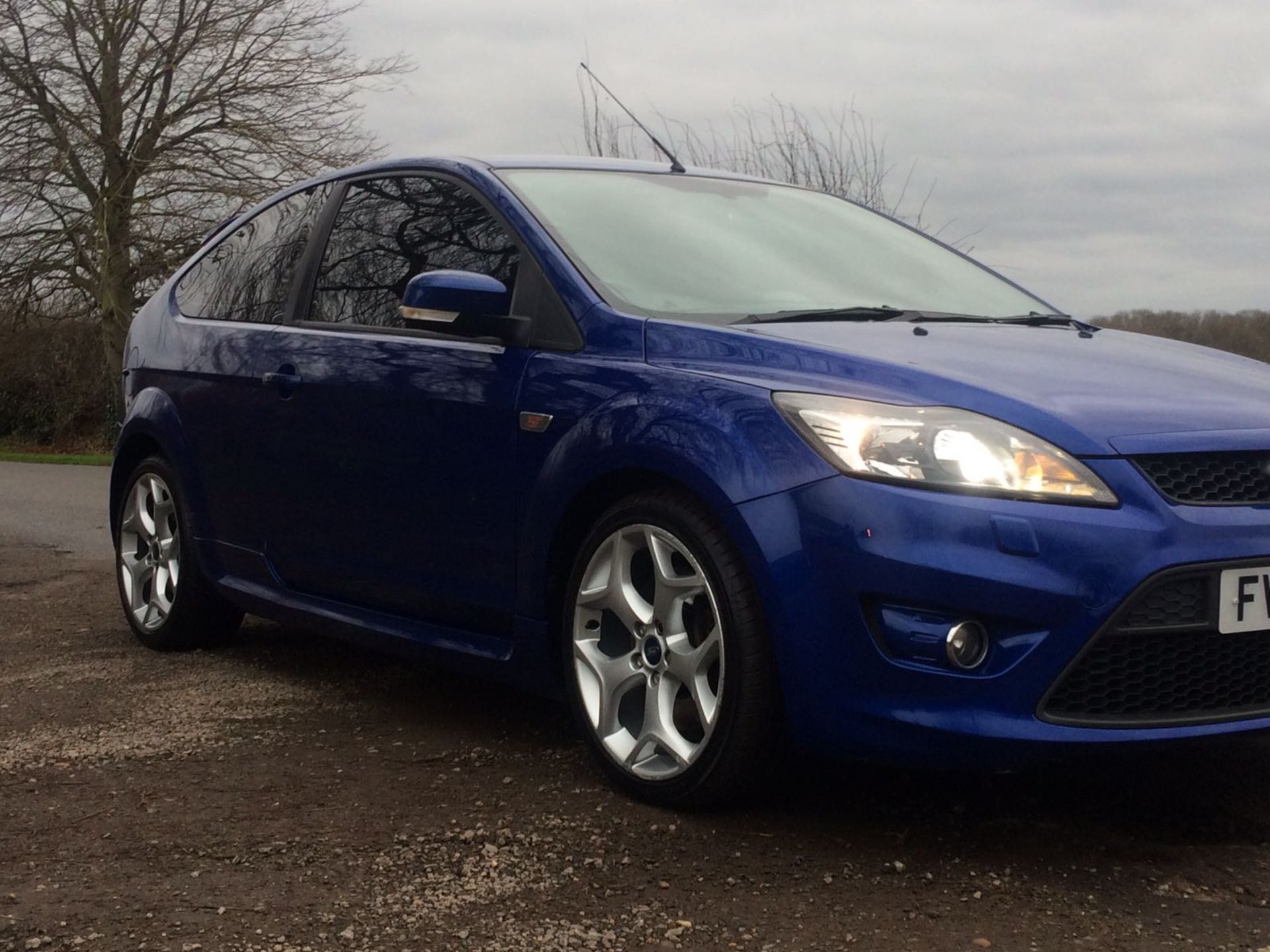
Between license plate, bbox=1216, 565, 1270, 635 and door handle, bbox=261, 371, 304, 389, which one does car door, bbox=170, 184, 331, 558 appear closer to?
door handle, bbox=261, 371, 304, 389

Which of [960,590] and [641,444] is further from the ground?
[641,444]

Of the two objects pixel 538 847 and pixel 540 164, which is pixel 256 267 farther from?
pixel 538 847

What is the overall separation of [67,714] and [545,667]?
1766mm

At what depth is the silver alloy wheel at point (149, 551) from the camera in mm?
5859

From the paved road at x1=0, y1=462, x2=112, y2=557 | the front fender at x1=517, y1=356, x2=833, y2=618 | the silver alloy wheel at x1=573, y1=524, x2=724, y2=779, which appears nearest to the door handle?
the front fender at x1=517, y1=356, x2=833, y2=618

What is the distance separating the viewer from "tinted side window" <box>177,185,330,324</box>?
17.7 ft

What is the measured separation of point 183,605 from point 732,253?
99.4 inches

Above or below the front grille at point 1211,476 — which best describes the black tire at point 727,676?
below

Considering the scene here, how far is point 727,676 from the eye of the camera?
11.5 feet

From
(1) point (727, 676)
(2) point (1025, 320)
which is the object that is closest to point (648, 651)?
(1) point (727, 676)

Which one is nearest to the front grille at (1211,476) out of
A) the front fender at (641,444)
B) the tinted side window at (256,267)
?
the front fender at (641,444)

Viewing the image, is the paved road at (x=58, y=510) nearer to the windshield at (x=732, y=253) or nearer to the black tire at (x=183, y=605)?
the black tire at (x=183, y=605)

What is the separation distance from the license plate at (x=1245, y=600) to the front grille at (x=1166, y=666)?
17 millimetres

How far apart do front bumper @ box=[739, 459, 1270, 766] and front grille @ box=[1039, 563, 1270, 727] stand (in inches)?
1.0
